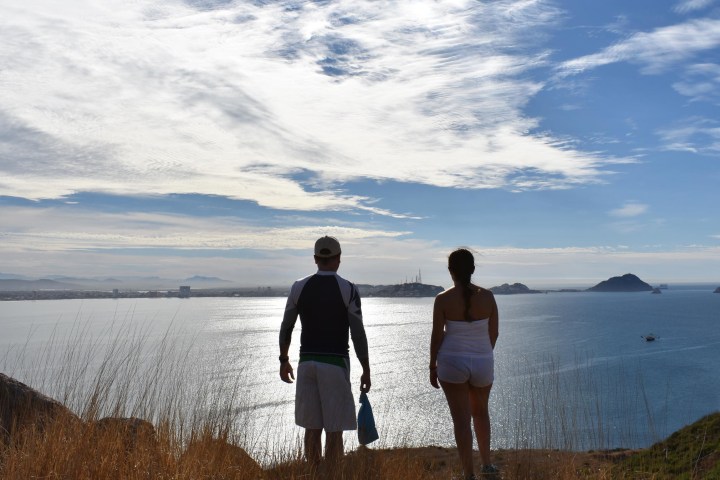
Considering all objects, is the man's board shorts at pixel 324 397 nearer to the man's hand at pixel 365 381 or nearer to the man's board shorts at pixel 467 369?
the man's hand at pixel 365 381

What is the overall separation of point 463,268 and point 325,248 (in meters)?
1.22

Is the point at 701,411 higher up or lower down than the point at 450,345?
lower down

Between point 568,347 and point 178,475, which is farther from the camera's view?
point 568,347

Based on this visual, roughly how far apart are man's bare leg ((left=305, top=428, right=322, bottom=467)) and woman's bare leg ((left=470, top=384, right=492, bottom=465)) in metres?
1.38

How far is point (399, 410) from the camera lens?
4081 centimetres

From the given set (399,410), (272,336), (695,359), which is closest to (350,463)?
(399,410)

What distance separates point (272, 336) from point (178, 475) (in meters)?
92.5

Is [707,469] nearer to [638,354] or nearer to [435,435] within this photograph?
[435,435]

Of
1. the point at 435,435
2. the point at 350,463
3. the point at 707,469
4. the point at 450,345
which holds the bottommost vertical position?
the point at 435,435

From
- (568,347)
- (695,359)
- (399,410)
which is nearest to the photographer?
(399,410)

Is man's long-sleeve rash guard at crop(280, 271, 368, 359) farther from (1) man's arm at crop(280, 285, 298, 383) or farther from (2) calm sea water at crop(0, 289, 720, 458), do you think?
(2) calm sea water at crop(0, 289, 720, 458)

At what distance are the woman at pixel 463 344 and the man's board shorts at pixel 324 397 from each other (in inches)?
31.8

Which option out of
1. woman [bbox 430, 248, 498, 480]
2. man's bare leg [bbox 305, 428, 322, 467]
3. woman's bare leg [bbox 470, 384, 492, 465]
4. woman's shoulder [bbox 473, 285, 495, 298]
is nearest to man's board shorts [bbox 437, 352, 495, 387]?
woman [bbox 430, 248, 498, 480]

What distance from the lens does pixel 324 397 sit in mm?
5117
